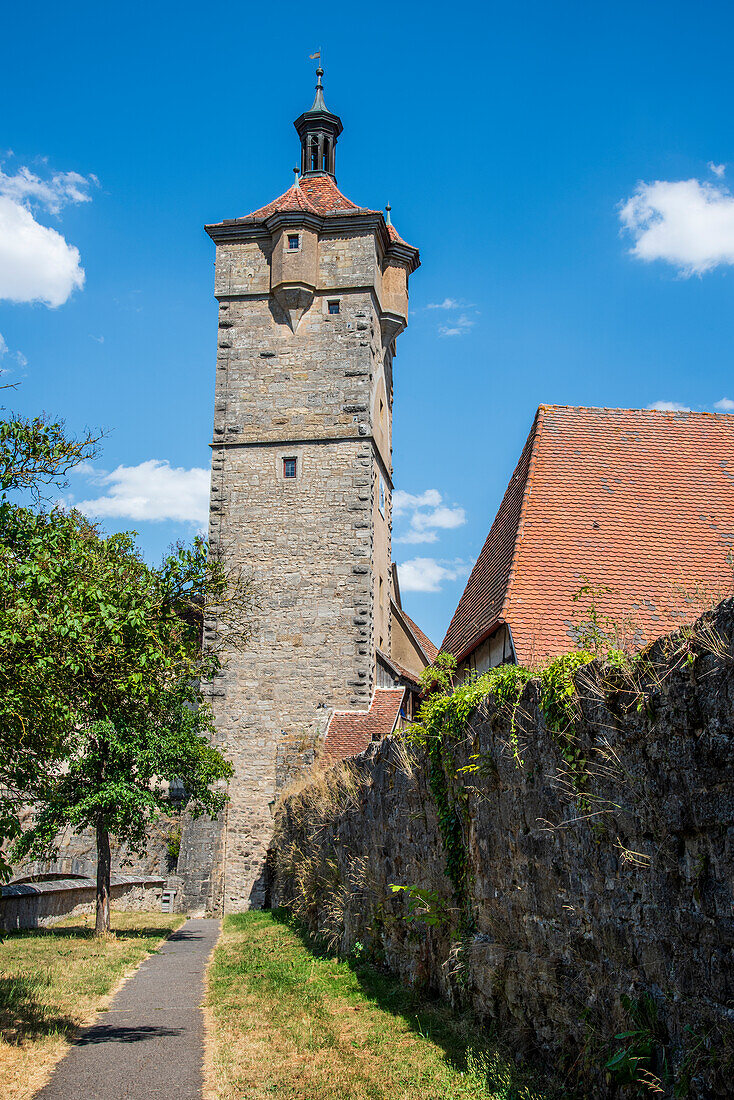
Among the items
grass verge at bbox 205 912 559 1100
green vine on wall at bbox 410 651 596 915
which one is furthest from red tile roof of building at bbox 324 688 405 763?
green vine on wall at bbox 410 651 596 915

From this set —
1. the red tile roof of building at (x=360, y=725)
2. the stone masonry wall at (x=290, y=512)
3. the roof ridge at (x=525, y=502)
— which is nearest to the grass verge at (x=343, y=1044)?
the roof ridge at (x=525, y=502)

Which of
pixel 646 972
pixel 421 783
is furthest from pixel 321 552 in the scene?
pixel 646 972

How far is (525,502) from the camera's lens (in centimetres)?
1263

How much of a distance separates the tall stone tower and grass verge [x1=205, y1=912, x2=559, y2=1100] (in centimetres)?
1140

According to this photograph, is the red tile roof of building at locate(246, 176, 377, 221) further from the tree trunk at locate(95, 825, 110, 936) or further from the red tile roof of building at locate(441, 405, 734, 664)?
the tree trunk at locate(95, 825, 110, 936)

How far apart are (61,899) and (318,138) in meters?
21.9

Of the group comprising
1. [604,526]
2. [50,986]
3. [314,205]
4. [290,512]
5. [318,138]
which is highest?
[318,138]

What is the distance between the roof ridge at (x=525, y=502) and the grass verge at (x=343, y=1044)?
4.60 metres

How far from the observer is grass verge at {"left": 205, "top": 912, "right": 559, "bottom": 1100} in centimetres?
484

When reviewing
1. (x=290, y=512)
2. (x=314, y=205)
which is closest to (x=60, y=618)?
(x=290, y=512)

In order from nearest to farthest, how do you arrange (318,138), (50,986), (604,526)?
(50,986) < (604,526) < (318,138)

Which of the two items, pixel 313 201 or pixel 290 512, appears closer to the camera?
pixel 290 512

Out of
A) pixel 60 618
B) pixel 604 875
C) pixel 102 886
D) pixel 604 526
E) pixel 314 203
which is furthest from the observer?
pixel 314 203

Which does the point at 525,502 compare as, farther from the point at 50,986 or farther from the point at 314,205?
the point at 314,205
